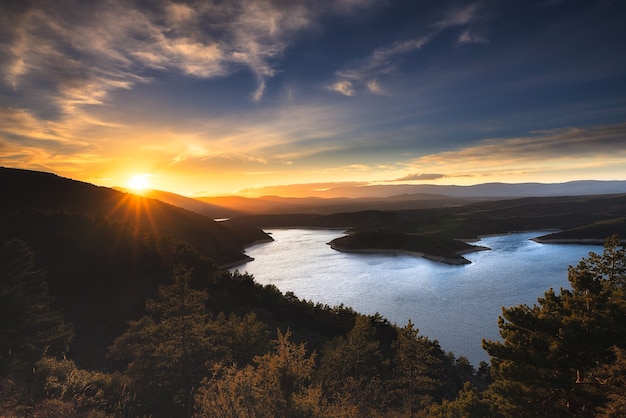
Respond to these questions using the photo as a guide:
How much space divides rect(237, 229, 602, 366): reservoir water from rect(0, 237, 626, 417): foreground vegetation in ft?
56.3

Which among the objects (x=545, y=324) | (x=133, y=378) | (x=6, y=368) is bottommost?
(x=133, y=378)

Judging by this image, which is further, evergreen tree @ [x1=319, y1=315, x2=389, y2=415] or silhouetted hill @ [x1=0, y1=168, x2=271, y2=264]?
silhouetted hill @ [x1=0, y1=168, x2=271, y2=264]

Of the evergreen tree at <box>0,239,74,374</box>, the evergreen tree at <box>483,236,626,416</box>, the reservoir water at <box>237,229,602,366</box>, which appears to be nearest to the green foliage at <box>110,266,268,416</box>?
the evergreen tree at <box>0,239,74,374</box>

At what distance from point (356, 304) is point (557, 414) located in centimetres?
4734

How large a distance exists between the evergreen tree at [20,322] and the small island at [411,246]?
4018 inches

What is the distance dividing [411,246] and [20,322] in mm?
120505

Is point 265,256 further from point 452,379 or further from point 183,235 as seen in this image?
point 452,379

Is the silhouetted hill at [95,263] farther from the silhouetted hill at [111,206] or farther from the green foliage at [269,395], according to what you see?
the green foliage at [269,395]

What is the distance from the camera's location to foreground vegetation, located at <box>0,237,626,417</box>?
14.5m

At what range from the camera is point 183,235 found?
110 m

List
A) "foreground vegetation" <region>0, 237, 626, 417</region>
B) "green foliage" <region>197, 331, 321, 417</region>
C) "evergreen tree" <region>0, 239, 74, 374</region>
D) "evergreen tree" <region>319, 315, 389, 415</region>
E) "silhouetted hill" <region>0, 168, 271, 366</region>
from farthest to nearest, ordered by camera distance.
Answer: "silhouetted hill" <region>0, 168, 271, 366</region>
"evergreen tree" <region>319, 315, 389, 415</region>
"evergreen tree" <region>0, 239, 74, 374</region>
"foreground vegetation" <region>0, 237, 626, 417</region>
"green foliage" <region>197, 331, 321, 417</region>

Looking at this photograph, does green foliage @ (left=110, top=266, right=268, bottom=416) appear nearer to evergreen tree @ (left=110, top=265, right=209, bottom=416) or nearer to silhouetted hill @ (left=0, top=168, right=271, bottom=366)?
evergreen tree @ (left=110, top=265, right=209, bottom=416)

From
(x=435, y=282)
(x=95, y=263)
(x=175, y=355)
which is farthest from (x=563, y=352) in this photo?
(x=435, y=282)

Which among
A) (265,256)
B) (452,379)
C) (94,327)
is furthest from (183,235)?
(452,379)
